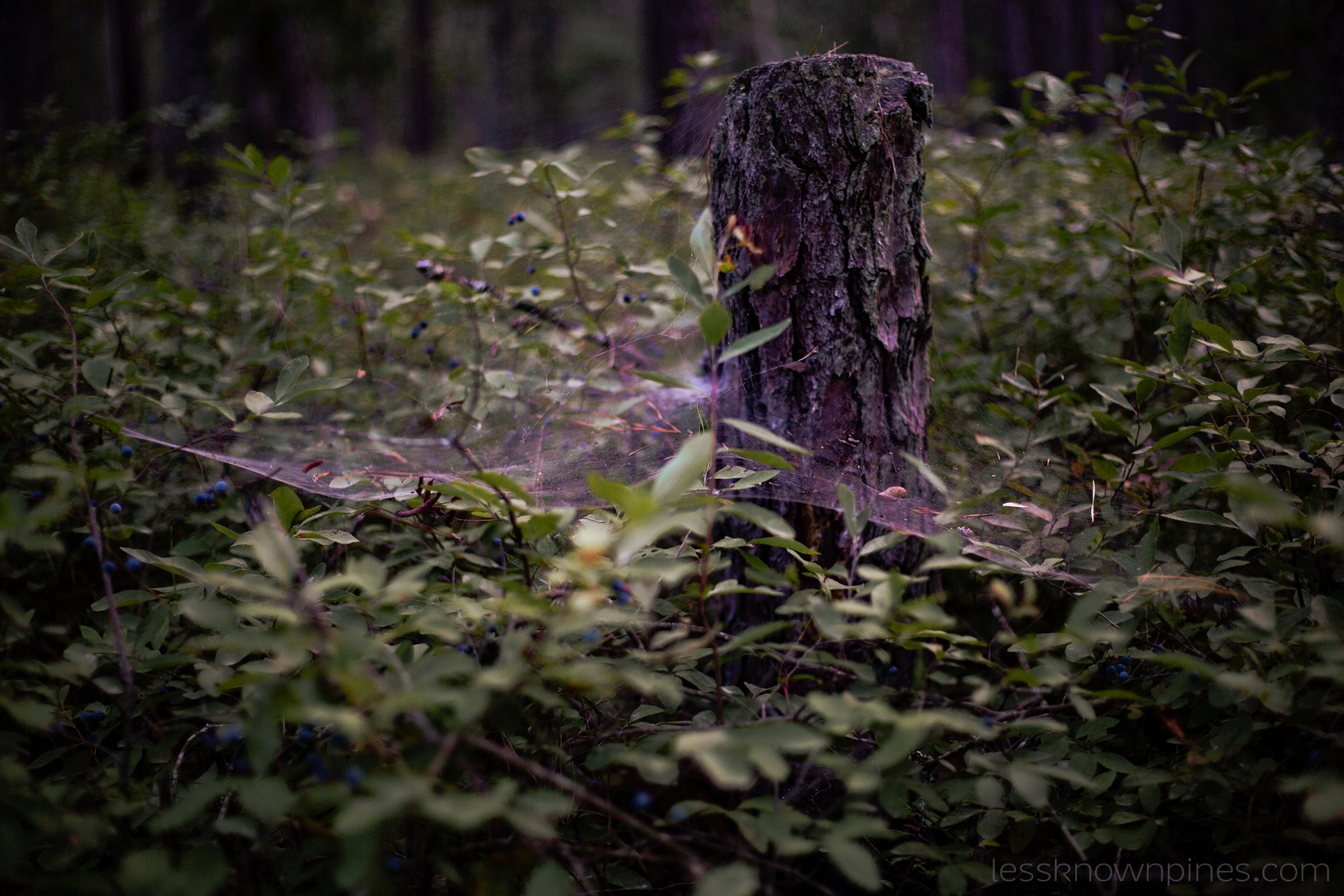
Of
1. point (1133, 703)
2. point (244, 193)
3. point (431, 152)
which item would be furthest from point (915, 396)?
point (431, 152)

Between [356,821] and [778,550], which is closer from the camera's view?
[356,821]

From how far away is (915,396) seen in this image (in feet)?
5.55

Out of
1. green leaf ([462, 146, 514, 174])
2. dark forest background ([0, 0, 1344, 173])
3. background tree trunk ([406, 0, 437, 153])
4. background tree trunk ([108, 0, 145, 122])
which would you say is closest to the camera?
green leaf ([462, 146, 514, 174])

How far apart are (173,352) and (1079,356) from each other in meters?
3.08

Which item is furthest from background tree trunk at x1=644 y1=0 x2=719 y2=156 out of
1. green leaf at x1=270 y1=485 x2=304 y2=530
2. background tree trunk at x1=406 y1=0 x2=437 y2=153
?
background tree trunk at x1=406 y1=0 x2=437 y2=153

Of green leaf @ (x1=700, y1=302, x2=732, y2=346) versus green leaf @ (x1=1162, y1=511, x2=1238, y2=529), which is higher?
green leaf @ (x1=700, y1=302, x2=732, y2=346)

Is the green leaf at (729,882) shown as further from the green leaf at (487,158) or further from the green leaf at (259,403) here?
the green leaf at (487,158)

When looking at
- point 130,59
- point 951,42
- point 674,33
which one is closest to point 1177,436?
point 674,33

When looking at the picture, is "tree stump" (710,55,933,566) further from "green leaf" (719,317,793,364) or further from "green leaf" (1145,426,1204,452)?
"green leaf" (719,317,793,364)

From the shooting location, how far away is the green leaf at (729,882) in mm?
741

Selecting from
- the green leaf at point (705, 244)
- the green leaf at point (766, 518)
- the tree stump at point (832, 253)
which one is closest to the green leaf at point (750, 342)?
the green leaf at point (705, 244)

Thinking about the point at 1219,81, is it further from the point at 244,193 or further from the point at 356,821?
the point at 356,821

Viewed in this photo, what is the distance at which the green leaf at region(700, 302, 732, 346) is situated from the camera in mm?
934

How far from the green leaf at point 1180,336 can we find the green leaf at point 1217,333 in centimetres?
2
